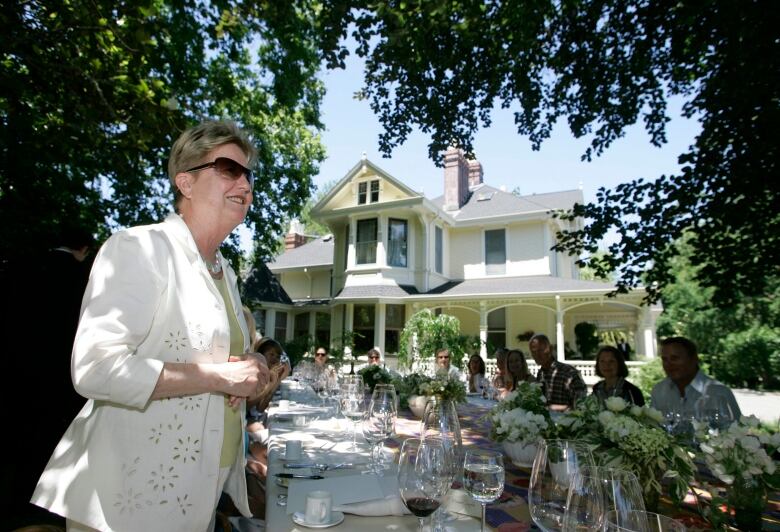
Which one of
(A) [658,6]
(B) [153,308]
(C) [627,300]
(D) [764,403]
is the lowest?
(D) [764,403]

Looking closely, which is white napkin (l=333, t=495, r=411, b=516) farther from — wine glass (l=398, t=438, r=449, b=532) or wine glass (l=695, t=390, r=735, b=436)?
wine glass (l=695, t=390, r=735, b=436)

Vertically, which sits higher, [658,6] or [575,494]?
[658,6]

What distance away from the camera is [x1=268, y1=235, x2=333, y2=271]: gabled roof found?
2370 cm

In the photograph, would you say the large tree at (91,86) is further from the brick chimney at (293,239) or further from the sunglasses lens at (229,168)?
the brick chimney at (293,239)

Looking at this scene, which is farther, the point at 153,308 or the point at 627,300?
the point at 627,300

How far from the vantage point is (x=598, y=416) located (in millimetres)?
2051

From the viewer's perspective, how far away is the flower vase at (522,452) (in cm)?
240

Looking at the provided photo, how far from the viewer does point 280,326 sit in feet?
73.2

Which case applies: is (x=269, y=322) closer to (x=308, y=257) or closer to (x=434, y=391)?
(x=308, y=257)

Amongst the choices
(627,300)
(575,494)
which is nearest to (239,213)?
(575,494)

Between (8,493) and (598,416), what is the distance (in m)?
4.13

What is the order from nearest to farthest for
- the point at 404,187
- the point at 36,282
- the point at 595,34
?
the point at 36,282, the point at 595,34, the point at 404,187

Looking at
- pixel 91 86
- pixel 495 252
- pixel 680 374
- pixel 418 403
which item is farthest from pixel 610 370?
pixel 495 252

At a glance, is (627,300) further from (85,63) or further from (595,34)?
(85,63)
